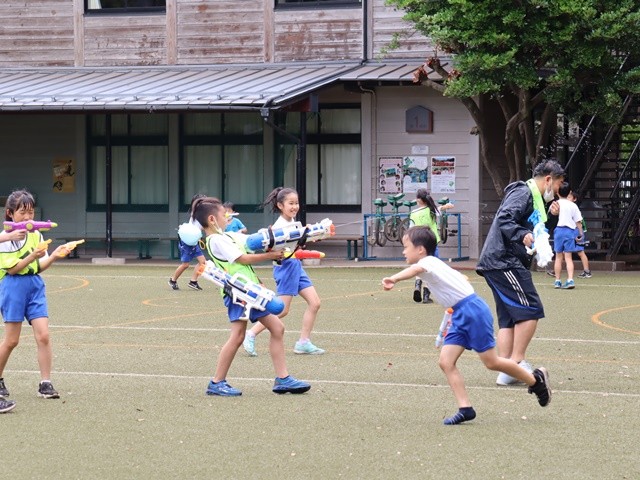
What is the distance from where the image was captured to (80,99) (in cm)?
2778

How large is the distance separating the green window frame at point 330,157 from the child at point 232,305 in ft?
63.4

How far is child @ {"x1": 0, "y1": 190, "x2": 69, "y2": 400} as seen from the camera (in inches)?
404

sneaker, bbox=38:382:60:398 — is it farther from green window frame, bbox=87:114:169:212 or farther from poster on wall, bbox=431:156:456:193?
green window frame, bbox=87:114:169:212

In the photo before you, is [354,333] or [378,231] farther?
[378,231]

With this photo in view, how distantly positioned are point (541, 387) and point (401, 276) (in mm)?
1351

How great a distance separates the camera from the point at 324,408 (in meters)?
9.91

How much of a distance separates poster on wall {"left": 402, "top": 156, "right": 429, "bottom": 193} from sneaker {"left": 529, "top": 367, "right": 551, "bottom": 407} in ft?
63.3

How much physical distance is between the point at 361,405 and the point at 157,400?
1577 mm

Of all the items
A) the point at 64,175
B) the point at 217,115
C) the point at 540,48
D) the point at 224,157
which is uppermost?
the point at 540,48

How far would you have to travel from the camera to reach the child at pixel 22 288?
10.3m

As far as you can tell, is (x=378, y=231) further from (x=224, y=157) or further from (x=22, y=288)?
(x=22, y=288)

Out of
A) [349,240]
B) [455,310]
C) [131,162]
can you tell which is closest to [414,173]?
[349,240]

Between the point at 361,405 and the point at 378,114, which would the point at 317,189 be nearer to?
the point at 378,114

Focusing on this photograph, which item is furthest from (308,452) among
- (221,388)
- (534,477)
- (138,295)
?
(138,295)
